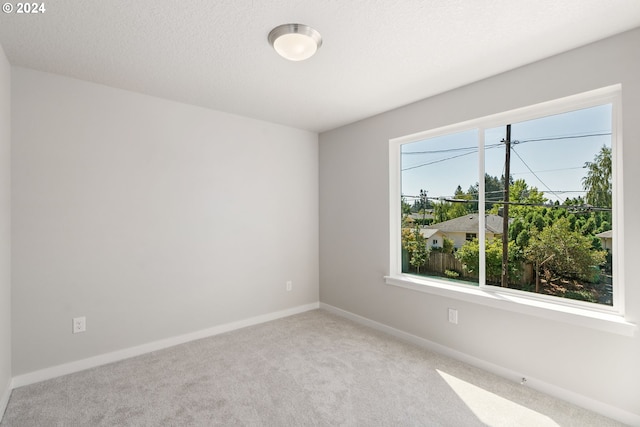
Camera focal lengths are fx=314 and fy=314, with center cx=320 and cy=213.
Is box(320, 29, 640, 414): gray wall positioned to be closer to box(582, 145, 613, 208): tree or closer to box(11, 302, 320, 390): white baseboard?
box(582, 145, 613, 208): tree

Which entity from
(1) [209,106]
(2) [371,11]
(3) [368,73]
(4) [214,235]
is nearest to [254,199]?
(4) [214,235]

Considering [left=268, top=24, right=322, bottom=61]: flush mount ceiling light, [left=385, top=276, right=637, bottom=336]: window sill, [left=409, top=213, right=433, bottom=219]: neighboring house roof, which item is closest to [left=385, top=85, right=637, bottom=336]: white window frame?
[left=385, top=276, right=637, bottom=336]: window sill

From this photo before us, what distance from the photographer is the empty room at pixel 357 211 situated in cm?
196

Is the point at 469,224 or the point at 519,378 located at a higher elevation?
the point at 469,224

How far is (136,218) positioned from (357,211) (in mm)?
2326

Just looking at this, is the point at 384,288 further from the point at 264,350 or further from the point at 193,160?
the point at 193,160

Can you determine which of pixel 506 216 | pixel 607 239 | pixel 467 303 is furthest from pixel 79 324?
pixel 607 239

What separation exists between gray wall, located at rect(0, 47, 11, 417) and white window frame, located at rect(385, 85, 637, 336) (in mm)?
3163

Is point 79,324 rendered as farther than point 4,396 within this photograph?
Yes

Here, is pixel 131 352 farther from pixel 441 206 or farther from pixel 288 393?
pixel 441 206

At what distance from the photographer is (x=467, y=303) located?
2.73 meters

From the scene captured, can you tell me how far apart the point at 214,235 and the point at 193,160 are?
820mm

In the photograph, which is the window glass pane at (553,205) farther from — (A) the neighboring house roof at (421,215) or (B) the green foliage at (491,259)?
(A) the neighboring house roof at (421,215)

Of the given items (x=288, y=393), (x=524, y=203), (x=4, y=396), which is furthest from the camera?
(x=524, y=203)
